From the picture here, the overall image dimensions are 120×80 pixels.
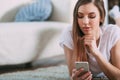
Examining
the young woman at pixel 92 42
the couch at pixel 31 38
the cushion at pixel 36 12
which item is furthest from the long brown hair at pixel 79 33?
the cushion at pixel 36 12

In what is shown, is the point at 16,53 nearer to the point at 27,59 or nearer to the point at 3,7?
the point at 27,59

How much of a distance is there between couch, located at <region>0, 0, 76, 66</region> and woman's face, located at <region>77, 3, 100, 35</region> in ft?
2.44

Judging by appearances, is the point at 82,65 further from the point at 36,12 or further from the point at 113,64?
the point at 36,12

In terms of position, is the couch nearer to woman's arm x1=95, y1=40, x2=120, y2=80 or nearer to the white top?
the white top

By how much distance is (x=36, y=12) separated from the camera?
2.19 metres

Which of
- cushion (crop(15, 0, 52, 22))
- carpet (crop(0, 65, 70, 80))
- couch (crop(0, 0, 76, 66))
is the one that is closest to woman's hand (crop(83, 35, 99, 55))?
carpet (crop(0, 65, 70, 80))

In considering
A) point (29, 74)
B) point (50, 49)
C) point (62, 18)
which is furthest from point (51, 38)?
point (29, 74)

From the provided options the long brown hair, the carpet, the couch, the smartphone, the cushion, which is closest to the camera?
the smartphone

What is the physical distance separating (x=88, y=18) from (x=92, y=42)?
0.10 meters

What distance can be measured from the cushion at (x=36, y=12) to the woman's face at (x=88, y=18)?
0.98 meters

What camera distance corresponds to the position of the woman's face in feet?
3.95

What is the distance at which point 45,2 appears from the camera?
223 centimetres

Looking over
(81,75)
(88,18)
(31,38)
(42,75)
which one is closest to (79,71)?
(81,75)

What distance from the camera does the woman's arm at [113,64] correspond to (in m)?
1.23
